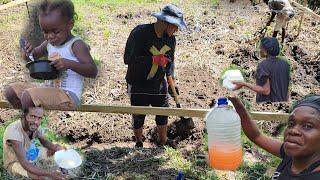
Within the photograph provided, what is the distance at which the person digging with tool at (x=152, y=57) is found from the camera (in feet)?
14.9

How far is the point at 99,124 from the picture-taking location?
5.98 m

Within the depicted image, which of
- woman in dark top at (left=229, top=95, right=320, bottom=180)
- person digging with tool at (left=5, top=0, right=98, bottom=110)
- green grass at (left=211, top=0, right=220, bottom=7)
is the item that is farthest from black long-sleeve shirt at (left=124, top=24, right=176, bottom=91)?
green grass at (left=211, top=0, right=220, bottom=7)

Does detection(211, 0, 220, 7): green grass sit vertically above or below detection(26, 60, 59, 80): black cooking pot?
above

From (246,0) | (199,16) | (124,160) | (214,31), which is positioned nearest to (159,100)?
(124,160)

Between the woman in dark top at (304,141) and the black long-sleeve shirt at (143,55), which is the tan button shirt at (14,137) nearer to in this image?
the black long-sleeve shirt at (143,55)

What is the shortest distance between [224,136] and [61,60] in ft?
4.00

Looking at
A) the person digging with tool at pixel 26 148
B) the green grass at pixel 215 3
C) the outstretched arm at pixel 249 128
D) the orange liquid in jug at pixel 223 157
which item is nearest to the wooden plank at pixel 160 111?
the person digging with tool at pixel 26 148

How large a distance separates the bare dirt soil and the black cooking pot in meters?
1.17

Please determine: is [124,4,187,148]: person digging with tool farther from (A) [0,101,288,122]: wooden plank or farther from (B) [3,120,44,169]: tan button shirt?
(B) [3,120,44,169]: tan button shirt

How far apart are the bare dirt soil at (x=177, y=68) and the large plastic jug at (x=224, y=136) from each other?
1.39 metres

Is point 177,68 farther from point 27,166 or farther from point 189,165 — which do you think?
point 27,166

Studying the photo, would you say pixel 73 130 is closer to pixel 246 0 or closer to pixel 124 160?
pixel 124 160

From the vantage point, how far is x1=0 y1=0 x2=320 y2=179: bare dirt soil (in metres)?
5.07

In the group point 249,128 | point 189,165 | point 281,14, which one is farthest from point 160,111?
point 281,14
